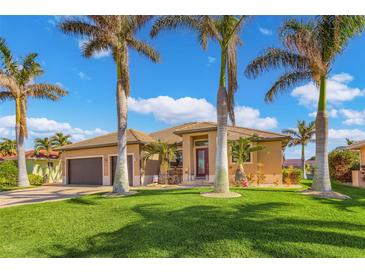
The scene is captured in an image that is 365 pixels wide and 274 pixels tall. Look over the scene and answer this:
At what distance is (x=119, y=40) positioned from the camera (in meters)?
14.3

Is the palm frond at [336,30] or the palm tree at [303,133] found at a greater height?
the palm frond at [336,30]

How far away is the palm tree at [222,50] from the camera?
39.9 feet

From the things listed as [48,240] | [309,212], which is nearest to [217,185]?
[309,212]

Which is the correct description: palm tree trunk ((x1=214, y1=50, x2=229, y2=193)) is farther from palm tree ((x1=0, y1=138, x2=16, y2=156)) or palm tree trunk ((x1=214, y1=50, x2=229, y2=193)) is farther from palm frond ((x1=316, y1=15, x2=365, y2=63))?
palm tree ((x1=0, y1=138, x2=16, y2=156))

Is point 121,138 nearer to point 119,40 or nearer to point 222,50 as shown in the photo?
point 119,40

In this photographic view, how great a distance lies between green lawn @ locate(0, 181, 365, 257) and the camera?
19.4 ft

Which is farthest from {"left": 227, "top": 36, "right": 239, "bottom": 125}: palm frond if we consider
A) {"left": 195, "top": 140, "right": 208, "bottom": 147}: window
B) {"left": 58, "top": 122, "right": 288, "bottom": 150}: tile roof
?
{"left": 195, "top": 140, "right": 208, "bottom": 147}: window

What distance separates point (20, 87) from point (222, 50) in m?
17.7

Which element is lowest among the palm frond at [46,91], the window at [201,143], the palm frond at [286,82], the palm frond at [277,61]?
the window at [201,143]

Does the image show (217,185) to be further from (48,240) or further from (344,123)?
(344,123)

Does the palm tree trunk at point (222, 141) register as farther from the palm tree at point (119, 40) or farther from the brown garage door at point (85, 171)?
the brown garage door at point (85, 171)

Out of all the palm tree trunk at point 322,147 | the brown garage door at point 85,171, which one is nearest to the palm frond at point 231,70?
the palm tree trunk at point 322,147

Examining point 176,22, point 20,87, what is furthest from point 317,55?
point 20,87
